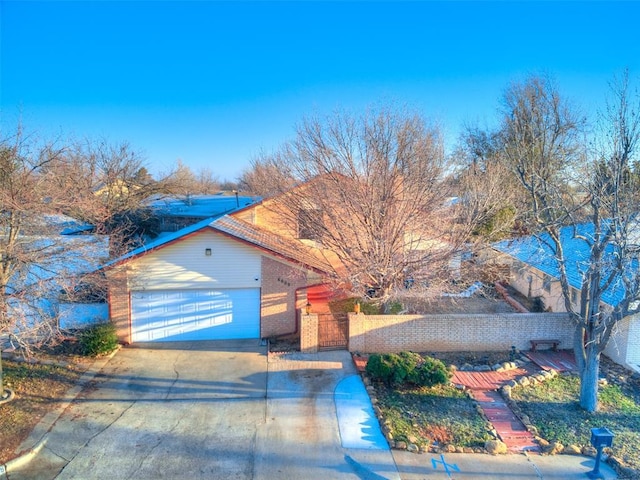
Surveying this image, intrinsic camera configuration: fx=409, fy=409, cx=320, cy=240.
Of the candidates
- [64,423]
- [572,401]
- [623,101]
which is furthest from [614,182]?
[64,423]

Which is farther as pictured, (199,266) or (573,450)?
(199,266)

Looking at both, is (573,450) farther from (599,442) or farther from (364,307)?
(364,307)

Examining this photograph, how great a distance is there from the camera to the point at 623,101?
29.5ft

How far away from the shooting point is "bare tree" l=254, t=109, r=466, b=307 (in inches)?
602

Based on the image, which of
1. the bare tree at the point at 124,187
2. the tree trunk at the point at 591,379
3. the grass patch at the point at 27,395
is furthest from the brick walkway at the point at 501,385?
the bare tree at the point at 124,187

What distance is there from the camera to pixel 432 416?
9914 mm

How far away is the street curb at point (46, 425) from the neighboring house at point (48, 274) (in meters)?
1.81

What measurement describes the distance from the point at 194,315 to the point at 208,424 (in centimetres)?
589

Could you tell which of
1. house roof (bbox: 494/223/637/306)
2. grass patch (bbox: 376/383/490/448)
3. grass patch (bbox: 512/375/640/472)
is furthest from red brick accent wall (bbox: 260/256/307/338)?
house roof (bbox: 494/223/637/306)

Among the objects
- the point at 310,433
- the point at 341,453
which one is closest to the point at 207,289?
the point at 310,433

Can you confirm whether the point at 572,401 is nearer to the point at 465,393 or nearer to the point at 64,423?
the point at 465,393

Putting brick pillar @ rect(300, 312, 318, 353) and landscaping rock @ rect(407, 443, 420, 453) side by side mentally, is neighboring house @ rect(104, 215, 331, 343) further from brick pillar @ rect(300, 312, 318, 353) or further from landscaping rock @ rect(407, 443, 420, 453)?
landscaping rock @ rect(407, 443, 420, 453)

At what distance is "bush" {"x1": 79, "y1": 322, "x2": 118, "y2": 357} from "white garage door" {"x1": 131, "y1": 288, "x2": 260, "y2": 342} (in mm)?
1196

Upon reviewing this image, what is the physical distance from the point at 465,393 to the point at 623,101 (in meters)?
7.98
